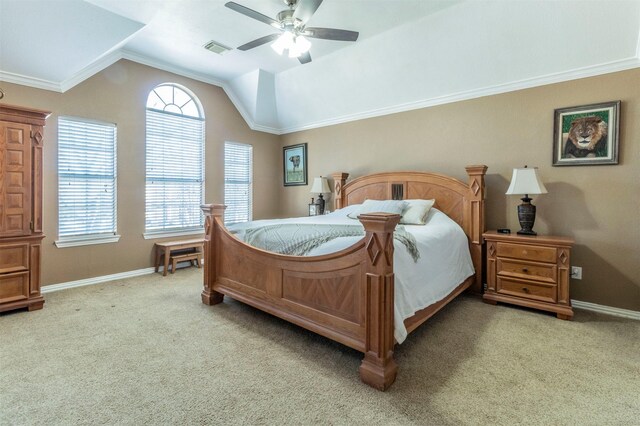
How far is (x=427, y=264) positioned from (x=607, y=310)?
2093 millimetres

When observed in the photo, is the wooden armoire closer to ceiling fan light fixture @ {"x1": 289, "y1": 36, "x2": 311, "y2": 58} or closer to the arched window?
the arched window

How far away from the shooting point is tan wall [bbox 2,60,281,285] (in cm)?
362

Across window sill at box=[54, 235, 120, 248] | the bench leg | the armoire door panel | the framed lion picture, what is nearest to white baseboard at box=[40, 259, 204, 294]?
the bench leg

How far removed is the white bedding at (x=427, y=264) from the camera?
204cm

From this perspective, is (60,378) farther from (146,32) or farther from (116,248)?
(146,32)

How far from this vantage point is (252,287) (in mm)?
2805

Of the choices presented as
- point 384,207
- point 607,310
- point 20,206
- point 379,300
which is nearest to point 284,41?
point 384,207

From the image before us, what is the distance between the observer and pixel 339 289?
82.9 inches

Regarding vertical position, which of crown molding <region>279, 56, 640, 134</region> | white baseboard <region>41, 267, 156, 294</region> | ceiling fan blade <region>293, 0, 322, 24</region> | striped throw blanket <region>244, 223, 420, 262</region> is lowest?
white baseboard <region>41, 267, 156, 294</region>

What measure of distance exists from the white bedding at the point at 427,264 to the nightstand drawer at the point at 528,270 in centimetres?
34

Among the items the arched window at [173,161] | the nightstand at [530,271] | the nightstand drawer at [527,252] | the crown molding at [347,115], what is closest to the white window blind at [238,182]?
the arched window at [173,161]

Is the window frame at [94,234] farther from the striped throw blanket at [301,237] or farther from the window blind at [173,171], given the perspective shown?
the striped throw blanket at [301,237]

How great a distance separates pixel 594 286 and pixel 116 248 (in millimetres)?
5551

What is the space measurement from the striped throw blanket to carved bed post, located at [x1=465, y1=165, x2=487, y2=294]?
1.42 metres
